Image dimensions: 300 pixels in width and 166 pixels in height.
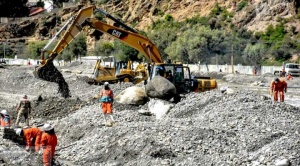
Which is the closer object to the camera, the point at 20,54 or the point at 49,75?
the point at 49,75

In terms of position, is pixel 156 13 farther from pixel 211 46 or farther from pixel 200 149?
pixel 200 149

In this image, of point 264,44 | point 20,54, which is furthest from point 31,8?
point 264,44

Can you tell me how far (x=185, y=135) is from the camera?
14.7m

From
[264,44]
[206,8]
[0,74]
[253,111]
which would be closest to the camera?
[253,111]


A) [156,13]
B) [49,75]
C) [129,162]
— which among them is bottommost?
[129,162]

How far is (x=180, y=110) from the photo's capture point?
1989cm

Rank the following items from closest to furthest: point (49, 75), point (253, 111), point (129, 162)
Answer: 1. point (129, 162)
2. point (253, 111)
3. point (49, 75)

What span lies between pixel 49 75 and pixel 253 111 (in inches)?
414

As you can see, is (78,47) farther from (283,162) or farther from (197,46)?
(283,162)

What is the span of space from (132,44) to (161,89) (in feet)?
23.4

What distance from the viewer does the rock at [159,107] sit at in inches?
791

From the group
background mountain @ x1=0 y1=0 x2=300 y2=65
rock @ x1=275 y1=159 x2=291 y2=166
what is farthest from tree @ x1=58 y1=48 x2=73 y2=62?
rock @ x1=275 y1=159 x2=291 y2=166

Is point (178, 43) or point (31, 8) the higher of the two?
point (31, 8)

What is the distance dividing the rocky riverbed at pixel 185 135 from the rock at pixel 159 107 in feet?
0.86
